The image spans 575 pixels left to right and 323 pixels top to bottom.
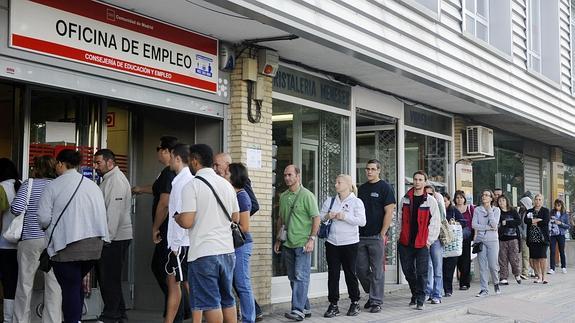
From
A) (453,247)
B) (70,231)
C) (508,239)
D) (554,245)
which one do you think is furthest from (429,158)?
(70,231)

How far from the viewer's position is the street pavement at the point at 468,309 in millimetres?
9180

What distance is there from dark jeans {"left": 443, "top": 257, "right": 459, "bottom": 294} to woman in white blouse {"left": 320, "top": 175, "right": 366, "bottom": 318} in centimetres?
348

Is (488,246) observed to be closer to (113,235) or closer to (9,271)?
(113,235)

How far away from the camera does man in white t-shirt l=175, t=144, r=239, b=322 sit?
5945 millimetres

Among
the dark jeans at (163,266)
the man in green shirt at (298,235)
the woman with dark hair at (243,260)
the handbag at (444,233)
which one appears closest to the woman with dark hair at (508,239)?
the handbag at (444,233)

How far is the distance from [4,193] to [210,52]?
3.01 meters

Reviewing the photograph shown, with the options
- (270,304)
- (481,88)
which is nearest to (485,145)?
(481,88)

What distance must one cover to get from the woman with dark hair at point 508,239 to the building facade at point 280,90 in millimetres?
1639

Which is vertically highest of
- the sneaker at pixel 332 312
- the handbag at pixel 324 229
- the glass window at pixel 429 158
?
the glass window at pixel 429 158

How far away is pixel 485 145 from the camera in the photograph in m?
15.7

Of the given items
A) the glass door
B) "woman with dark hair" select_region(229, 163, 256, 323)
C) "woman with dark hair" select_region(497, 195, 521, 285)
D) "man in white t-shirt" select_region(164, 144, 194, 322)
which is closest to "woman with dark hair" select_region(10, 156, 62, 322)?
"man in white t-shirt" select_region(164, 144, 194, 322)

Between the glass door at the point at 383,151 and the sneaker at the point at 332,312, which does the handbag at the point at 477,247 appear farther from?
the sneaker at the point at 332,312

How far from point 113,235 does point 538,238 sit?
10052 millimetres

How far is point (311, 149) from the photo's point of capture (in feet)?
37.5
